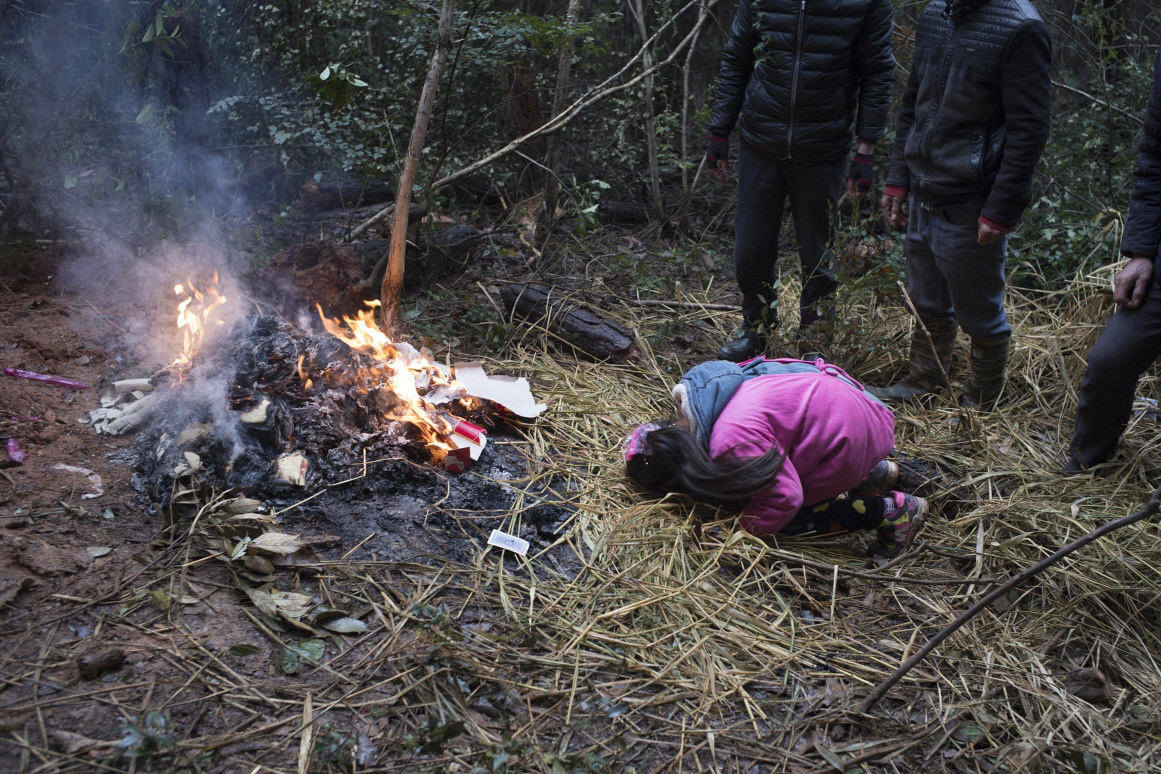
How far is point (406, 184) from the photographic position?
13.4 ft

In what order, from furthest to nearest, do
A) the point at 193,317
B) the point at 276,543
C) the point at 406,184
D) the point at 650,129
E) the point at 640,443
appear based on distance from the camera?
the point at 650,129
the point at 406,184
the point at 193,317
the point at 640,443
the point at 276,543

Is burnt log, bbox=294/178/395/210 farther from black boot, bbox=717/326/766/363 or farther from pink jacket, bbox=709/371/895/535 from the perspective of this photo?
pink jacket, bbox=709/371/895/535

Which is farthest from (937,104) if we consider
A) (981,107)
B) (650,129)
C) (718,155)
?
(650,129)

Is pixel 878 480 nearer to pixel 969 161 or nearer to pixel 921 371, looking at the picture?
pixel 921 371

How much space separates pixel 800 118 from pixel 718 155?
0.59 metres

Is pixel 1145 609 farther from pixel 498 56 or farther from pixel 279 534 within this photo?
pixel 498 56

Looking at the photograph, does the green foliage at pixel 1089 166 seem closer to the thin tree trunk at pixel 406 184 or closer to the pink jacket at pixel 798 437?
Answer: the pink jacket at pixel 798 437

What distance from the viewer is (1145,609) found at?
8.71 feet

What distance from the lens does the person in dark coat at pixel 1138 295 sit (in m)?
2.88

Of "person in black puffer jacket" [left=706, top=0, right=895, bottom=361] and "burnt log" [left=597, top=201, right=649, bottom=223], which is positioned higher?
"person in black puffer jacket" [left=706, top=0, right=895, bottom=361]

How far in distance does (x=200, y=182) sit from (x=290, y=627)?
425cm

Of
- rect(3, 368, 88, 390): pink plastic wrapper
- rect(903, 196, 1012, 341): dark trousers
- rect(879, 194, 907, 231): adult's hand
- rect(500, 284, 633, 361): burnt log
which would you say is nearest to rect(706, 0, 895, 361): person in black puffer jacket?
rect(879, 194, 907, 231): adult's hand

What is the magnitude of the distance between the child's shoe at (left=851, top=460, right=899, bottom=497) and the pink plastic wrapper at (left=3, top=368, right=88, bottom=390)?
361 centimetres

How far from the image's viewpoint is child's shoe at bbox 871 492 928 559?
9.77ft
